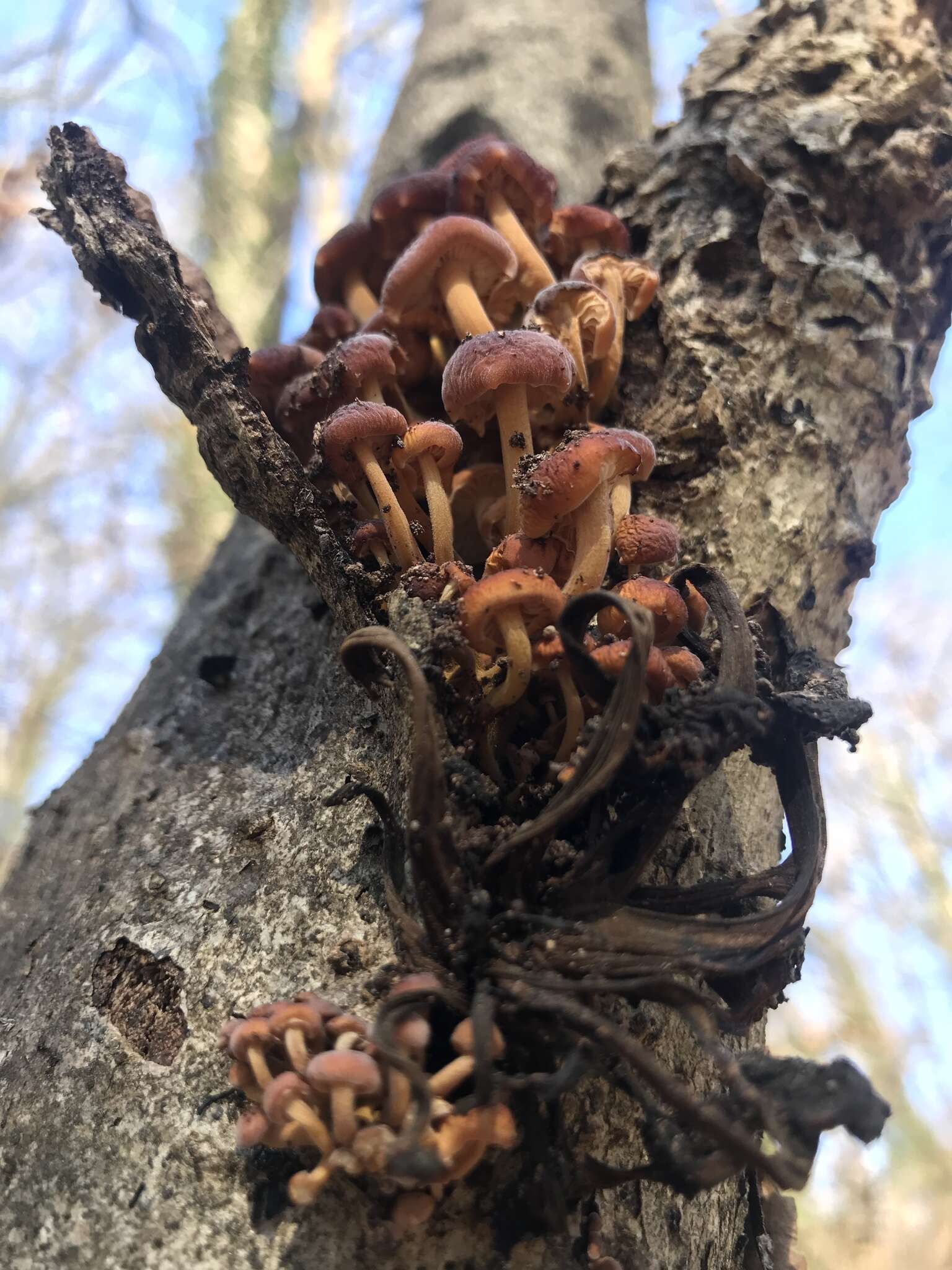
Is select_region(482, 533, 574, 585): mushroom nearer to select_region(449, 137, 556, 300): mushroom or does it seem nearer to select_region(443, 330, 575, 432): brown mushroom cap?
select_region(443, 330, 575, 432): brown mushroom cap

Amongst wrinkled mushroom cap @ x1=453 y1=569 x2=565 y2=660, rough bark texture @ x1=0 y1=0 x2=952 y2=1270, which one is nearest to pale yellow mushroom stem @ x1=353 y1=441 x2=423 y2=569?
rough bark texture @ x1=0 y1=0 x2=952 y2=1270

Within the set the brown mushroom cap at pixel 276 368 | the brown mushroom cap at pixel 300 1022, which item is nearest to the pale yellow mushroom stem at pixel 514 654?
the brown mushroom cap at pixel 300 1022

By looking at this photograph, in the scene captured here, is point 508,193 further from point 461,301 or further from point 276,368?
point 276,368

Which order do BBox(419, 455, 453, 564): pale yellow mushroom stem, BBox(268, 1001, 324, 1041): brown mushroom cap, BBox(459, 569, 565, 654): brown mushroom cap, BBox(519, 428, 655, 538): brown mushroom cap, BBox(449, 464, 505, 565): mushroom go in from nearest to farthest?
BBox(268, 1001, 324, 1041): brown mushroom cap < BBox(459, 569, 565, 654): brown mushroom cap < BBox(519, 428, 655, 538): brown mushroom cap < BBox(419, 455, 453, 564): pale yellow mushroom stem < BBox(449, 464, 505, 565): mushroom

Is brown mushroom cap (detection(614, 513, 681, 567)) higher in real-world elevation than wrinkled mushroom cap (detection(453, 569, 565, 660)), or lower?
higher

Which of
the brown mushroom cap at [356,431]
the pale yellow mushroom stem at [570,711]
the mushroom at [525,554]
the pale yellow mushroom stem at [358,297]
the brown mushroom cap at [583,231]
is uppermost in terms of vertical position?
the brown mushroom cap at [583,231]

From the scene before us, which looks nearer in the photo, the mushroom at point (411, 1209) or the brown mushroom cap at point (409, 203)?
the mushroom at point (411, 1209)

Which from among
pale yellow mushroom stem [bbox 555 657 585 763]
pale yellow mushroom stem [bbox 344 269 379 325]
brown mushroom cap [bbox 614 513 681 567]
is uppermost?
pale yellow mushroom stem [bbox 344 269 379 325]

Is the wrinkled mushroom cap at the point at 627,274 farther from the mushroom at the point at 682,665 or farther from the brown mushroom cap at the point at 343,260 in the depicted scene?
the mushroom at the point at 682,665
